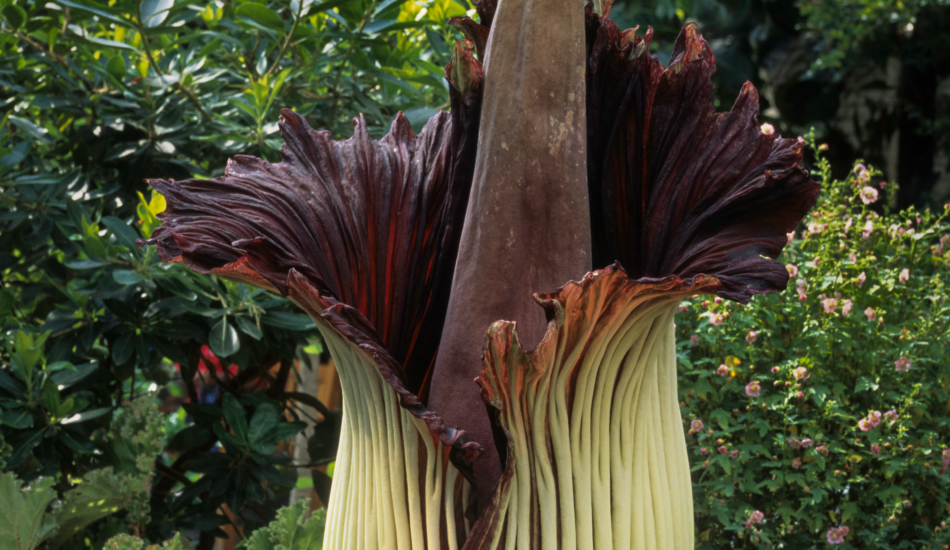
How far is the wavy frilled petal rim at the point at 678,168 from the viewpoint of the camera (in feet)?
1.91

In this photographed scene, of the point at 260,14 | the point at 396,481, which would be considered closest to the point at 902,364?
the point at 396,481

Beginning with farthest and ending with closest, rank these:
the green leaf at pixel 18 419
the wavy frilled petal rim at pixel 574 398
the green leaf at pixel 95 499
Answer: the green leaf at pixel 18 419 → the green leaf at pixel 95 499 → the wavy frilled petal rim at pixel 574 398

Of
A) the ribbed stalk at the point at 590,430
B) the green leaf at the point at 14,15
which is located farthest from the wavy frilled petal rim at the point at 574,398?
the green leaf at the point at 14,15

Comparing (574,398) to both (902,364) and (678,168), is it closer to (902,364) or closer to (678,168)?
(678,168)

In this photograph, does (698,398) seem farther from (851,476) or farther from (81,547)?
(81,547)

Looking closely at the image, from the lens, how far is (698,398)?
1338 millimetres

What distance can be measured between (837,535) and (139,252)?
1.22 meters

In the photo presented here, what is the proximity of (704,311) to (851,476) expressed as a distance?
0.37 metres

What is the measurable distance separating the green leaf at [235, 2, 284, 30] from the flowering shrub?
0.92m

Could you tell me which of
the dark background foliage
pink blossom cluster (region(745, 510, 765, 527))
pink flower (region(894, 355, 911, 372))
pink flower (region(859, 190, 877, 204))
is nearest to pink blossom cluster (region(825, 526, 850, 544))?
pink blossom cluster (region(745, 510, 765, 527))

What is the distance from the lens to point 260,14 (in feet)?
4.25

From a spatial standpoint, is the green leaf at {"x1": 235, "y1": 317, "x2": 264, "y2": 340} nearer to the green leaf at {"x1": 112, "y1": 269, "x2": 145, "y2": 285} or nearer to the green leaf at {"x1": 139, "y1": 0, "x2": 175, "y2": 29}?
the green leaf at {"x1": 112, "y1": 269, "x2": 145, "y2": 285}

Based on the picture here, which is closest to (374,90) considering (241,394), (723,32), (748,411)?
(241,394)

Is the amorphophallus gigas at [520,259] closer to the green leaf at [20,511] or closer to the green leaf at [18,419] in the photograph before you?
the green leaf at [20,511]
